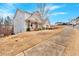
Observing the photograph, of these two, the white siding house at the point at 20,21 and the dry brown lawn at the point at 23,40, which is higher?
the white siding house at the point at 20,21

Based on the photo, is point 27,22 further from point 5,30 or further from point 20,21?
point 5,30

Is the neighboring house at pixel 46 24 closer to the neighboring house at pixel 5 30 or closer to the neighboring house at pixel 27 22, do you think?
the neighboring house at pixel 27 22

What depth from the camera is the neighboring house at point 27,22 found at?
4.36 ft

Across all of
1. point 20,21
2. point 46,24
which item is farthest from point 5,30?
point 46,24

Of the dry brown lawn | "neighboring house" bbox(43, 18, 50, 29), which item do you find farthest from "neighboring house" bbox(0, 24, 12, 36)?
"neighboring house" bbox(43, 18, 50, 29)

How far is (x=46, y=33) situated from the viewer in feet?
4.41

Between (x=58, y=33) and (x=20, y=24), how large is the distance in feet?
1.17

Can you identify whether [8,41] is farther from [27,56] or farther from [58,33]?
[58,33]

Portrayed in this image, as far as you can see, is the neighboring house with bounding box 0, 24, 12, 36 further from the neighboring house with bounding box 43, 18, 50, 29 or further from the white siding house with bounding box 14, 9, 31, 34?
the neighboring house with bounding box 43, 18, 50, 29

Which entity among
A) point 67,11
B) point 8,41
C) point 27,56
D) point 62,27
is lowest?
point 27,56

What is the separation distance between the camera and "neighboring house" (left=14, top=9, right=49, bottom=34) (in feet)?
4.36

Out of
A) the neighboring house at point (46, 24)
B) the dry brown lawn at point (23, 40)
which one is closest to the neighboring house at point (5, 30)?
the dry brown lawn at point (23, 40)

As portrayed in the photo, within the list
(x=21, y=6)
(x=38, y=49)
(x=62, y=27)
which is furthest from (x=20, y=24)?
(x=62, y=27)

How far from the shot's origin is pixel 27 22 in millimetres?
1352
